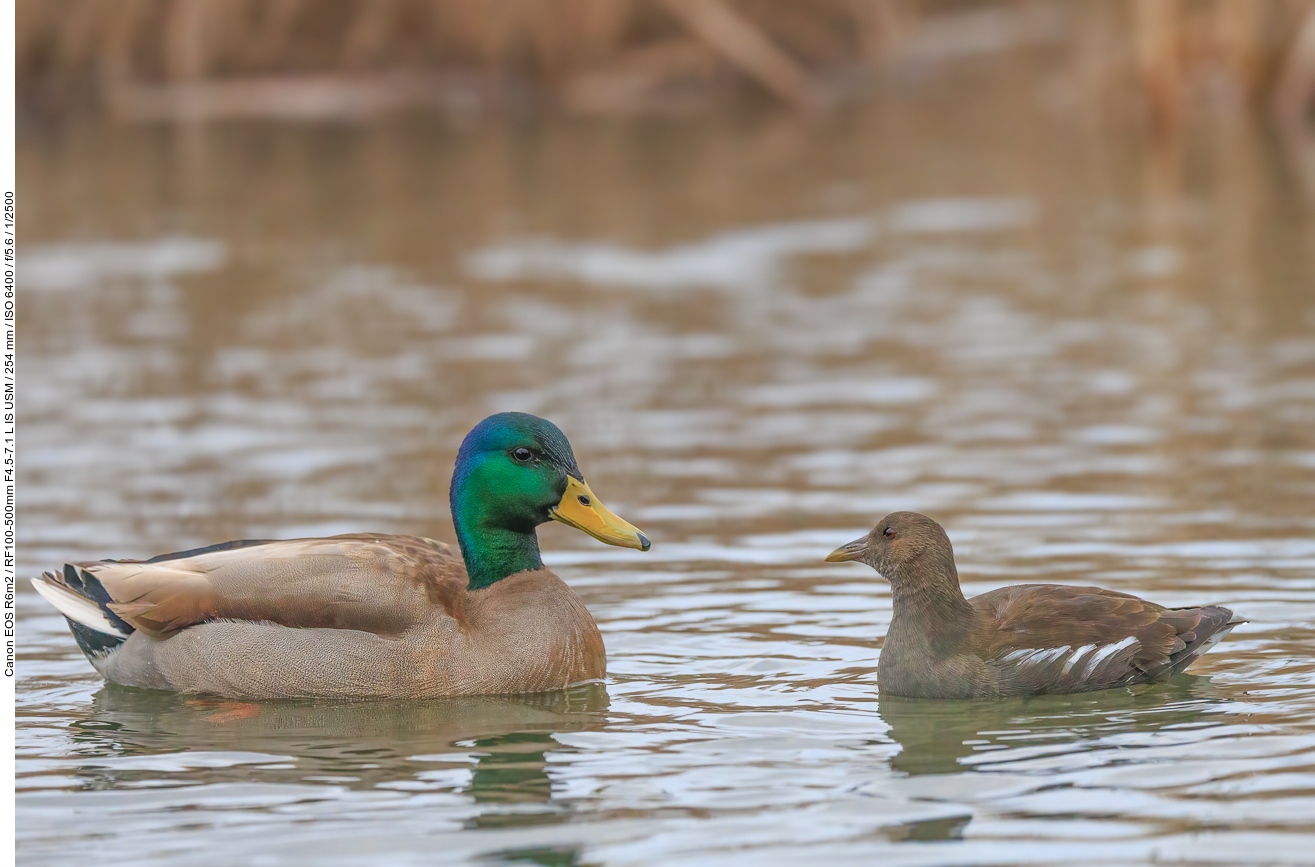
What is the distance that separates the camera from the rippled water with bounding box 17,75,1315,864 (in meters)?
6.97

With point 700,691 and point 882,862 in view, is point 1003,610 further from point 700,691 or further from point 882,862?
point 882,862

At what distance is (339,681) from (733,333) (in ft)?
31.5

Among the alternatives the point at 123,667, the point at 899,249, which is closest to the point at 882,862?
the point at 123,667

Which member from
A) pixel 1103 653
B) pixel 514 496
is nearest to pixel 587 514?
pixel 514 496

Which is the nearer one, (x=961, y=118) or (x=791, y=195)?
(x=791, y=195)

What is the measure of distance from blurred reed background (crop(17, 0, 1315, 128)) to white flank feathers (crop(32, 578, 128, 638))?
68.7ft

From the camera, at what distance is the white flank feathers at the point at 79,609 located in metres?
8.77

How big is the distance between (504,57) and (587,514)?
24.5 m

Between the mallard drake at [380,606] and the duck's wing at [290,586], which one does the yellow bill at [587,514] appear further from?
the duck's wing at [290,586]

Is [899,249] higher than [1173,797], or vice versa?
[899,249]

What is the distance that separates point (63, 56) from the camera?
3061cm

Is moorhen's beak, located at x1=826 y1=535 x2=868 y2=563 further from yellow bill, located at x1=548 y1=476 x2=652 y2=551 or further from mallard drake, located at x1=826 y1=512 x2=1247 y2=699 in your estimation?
yellow bill, located at x1=548 y1=476 x2=652 y2=551

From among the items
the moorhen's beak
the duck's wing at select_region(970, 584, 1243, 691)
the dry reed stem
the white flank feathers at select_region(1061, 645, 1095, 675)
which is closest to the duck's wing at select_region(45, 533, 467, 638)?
the moorhen's beak

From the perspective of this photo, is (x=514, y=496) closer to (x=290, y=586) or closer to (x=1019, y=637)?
(x=290, y=586)
